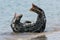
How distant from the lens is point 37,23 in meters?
17.3

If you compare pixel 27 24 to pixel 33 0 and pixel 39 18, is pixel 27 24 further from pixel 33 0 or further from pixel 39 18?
pixel 33 0

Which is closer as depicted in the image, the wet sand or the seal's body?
A: the wet sand

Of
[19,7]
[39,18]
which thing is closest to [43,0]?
[19,7]

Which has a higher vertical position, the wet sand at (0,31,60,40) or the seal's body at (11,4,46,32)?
the seal's body at (11,4,46,32)

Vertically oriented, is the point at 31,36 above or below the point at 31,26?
below

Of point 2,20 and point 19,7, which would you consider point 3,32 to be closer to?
point 2,20

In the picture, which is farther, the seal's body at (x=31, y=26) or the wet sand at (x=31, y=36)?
the seal's body at (x=31, y=26)

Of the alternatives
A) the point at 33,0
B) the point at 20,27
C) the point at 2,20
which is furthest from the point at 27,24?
the point at 33,0

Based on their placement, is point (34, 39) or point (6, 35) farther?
point (6, 35)

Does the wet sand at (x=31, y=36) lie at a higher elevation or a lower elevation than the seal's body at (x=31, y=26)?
lower

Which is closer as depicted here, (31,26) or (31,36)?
(31,36)

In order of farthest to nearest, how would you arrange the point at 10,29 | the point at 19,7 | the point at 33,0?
the point at 33,0
the point at 19,7
the point at 10,29

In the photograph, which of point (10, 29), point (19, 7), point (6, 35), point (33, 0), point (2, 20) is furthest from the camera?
point (33, 0)

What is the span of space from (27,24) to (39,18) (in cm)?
61
